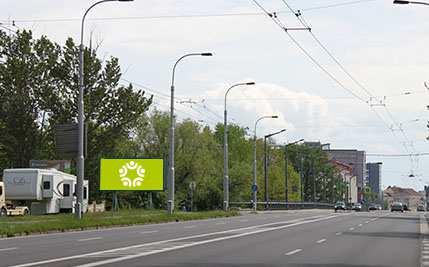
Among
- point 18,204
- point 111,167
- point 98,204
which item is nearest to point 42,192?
point 18,204

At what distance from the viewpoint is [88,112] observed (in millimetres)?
80562

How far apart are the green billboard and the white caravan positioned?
4905 mm

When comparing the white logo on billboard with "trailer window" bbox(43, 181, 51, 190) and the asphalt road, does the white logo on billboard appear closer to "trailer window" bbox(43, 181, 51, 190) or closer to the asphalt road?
"trailer window" bbox(43, 181, 51, 190)

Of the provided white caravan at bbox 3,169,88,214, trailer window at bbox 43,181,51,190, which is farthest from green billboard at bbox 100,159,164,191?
trailer window at bbox 43,181,51,190

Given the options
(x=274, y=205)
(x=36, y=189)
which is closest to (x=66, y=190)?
(x=36, y=189)

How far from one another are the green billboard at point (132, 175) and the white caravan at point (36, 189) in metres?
4.90

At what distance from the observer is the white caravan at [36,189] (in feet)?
189

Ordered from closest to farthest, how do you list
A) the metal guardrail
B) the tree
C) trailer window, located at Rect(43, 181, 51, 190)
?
trailer window, located at Rect(43, 181, 51, 190) → the tree → the metal guardrail

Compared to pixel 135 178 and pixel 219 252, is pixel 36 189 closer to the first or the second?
pixel 135 178

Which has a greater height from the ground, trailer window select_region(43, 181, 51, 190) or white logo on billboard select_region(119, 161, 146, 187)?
white logo on billboard select_region(119, 161, 146, 187)

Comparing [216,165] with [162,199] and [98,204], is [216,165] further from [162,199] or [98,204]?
[98,204]

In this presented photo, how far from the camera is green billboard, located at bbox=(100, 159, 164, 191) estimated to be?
65625 mm

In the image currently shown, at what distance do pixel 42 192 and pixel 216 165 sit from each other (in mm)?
42883

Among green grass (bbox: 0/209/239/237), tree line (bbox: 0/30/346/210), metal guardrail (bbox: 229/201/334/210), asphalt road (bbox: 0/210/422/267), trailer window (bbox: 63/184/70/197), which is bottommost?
asphalt road (bbox: 0/210/422/267)
